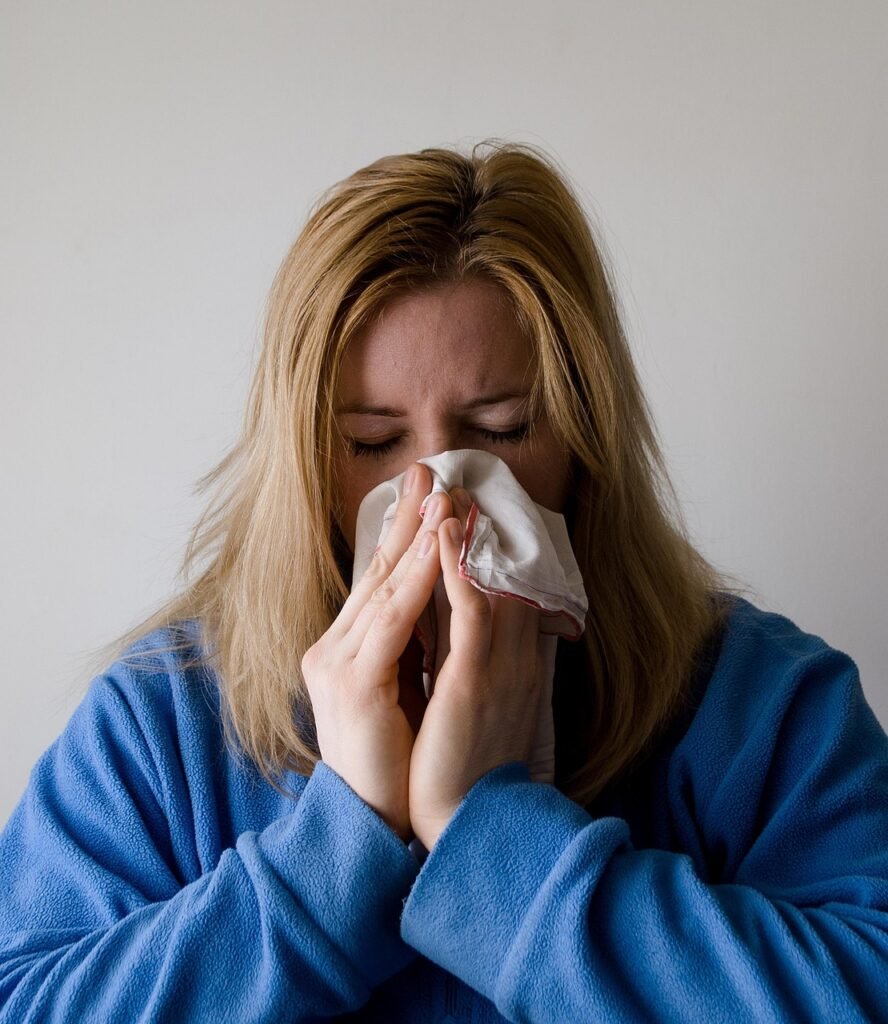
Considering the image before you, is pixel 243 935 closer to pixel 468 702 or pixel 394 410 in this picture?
pixel 468 702

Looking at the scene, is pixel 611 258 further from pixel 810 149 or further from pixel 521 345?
pixel 521 345

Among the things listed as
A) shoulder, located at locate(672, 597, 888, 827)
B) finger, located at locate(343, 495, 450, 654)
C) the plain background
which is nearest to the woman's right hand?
finger, located at locate(343, 495, 450, 654)

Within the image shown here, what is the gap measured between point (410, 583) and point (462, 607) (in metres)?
0.05

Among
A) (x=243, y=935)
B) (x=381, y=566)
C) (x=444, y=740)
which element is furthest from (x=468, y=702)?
(x=243, y=935)

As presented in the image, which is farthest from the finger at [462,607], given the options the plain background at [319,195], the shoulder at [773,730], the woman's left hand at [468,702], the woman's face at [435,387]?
the plain background at [319,195]

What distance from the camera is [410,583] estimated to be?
3.29 feet

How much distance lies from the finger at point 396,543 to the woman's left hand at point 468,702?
0.04 metres

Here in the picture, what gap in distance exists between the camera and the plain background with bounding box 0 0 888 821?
150 centimetres

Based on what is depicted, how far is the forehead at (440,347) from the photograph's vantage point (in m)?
1.08

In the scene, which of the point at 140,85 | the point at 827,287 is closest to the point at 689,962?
the point at 827,287

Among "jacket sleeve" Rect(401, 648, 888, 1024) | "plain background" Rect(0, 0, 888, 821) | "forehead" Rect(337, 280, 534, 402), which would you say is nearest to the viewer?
"jacket sleeve" Rect(401, 648, 888, 1024)

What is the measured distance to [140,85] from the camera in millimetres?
1572

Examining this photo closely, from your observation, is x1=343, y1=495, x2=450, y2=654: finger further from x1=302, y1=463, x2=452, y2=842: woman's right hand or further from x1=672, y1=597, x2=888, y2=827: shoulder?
x1=672, y1=597, x2=888, y2=827: shoulder

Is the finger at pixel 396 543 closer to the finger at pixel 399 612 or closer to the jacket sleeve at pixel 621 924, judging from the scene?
the finger at pixel 399 612
